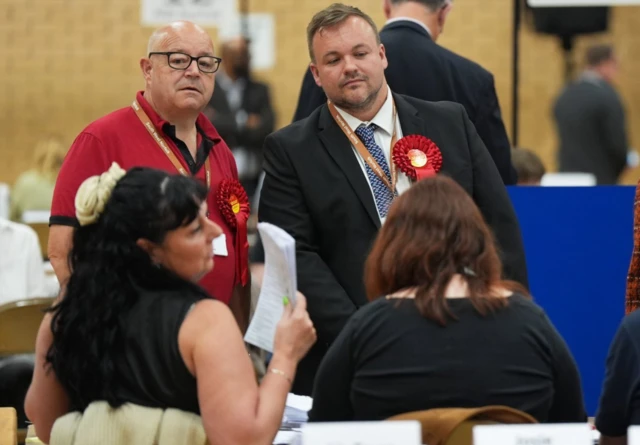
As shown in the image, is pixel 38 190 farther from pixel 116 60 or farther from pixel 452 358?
pixel 452 358

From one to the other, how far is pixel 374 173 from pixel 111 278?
119 centimetres

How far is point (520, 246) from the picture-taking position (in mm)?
3629

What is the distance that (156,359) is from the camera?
8.21 feet

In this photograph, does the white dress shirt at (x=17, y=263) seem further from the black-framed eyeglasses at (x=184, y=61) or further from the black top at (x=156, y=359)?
the black top at (x=156, y=359)

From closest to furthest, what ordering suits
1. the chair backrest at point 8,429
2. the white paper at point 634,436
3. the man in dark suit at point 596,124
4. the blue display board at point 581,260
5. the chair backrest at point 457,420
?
the white paper at point 634,436 < the chair backrest at point 457,420 < the chair backrest at point 8,429 < the blue display board at point 581,260 < the man in dark suit at point 596,124

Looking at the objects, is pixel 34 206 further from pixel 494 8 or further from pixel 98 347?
pixel 98 347

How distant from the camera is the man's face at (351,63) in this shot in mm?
3553

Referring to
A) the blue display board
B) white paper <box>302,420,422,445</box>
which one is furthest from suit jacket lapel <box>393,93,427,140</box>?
white paper <box>302,420,422,445</box>

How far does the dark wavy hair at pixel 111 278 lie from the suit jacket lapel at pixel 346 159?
97 centimetres

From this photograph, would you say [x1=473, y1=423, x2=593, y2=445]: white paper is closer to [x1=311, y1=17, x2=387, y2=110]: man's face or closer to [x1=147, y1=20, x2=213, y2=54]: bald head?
[x1=311, y1=17, x2=387, y2=110]: man's face

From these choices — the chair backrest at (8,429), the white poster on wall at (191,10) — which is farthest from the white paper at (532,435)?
the white poster on wall at (191,10)

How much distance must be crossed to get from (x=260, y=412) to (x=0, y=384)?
80.7 inches

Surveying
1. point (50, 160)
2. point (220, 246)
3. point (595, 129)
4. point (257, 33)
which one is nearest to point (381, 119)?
point (220, 246)

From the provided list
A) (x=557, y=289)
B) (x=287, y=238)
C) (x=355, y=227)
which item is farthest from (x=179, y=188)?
(x=557, y=289)
